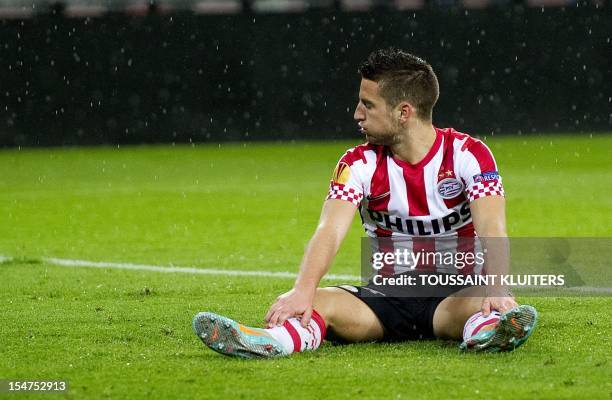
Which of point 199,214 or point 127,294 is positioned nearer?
point 127,294

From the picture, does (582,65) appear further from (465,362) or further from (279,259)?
(465,362)

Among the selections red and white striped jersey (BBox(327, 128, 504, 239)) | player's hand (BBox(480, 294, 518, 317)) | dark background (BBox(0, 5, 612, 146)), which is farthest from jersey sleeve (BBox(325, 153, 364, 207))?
dark background (BBox(0, 5, 612, 146))

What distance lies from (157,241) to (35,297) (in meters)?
2.80

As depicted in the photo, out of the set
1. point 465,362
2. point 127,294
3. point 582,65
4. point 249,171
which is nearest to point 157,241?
point 127,294

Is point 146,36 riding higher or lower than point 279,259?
higher

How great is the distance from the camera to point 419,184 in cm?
496

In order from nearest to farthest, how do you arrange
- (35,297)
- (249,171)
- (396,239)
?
(396,239), (35,297), (249,171)

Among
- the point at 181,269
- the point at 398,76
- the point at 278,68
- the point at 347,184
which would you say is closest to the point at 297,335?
the point at 347,184

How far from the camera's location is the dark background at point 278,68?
57.7 feet

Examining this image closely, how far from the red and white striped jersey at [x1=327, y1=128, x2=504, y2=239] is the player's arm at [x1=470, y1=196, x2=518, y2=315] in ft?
0.47

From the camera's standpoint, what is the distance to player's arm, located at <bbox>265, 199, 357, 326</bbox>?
4594 millimetres

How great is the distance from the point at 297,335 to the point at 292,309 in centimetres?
10

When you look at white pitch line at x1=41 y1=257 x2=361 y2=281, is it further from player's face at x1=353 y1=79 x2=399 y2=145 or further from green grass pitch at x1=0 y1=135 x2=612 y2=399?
player's face at x1=353 y1=79 x2=399 y2=145

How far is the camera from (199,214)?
36.1 ft
